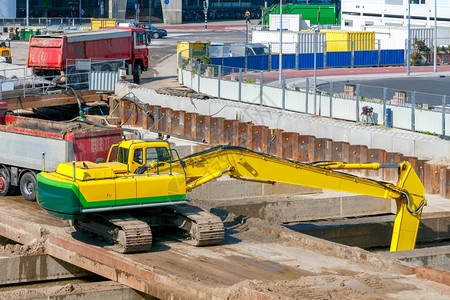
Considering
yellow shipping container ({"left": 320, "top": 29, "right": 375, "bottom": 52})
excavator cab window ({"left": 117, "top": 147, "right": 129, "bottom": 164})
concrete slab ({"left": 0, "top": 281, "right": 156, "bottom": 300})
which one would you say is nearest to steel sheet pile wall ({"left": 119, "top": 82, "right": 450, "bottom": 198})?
excavator cab window ({"left": 117, "top": 147, "right": 129, "bottom": 164})

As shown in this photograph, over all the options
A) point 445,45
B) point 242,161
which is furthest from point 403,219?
point 445,45

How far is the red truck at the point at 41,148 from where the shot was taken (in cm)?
2538

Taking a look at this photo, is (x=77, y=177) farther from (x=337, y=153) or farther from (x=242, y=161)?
(x=337, y=153)

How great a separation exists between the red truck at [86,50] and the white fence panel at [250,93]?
8.97 m

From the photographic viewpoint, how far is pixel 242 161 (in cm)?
2191

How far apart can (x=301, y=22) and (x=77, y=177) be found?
60.7 meters

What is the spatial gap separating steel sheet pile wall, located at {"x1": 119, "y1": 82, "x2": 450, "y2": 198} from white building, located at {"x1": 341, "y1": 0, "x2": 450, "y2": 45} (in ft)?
94.3

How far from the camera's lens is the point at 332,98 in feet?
127

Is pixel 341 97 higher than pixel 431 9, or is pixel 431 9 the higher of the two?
pixel 431 9

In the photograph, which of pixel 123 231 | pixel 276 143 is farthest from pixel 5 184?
pixel 276 143

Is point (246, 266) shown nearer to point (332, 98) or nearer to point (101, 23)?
point (332, 98)

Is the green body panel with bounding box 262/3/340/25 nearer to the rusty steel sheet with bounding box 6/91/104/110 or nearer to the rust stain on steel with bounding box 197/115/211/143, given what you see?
the rusty steel sheet with bounding box 6/91/104/110

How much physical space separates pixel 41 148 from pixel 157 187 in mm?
6833

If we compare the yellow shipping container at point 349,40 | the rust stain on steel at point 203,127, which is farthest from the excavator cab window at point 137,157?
the yellow shipping container at point 349,40
